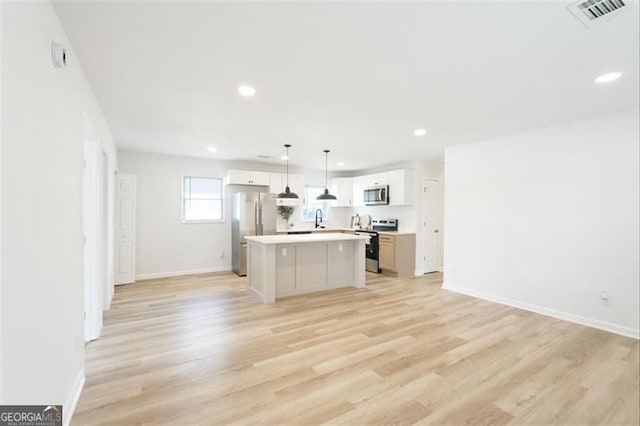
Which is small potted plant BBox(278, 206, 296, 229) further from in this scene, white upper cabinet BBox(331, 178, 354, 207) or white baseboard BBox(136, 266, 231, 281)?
white baseboard BBox(136, 266, 231, 281)

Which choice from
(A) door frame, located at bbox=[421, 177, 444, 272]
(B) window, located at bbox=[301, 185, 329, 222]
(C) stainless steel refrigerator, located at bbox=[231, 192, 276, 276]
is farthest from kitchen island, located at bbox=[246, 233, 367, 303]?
(B) window, located at bbox=[301, 185, 329, 222]

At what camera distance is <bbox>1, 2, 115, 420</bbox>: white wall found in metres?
1.22

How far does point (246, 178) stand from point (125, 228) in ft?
8.21

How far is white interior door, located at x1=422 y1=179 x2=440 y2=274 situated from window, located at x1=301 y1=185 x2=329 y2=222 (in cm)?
277

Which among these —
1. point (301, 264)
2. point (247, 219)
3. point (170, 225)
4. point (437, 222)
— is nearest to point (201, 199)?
point (170, 225)

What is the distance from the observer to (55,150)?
172 centimetres

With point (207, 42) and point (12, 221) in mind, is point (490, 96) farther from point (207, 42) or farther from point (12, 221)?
point (12, 221)

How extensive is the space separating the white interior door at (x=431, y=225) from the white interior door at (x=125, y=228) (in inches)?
235

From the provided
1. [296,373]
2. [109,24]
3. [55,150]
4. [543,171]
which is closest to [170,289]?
[296,373]

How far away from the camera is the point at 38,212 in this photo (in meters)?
1.49

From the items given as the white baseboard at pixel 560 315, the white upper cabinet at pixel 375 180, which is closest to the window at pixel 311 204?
the white upper cabinet at pixel 375 180

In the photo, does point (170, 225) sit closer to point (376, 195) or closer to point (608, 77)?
point (376, 195)

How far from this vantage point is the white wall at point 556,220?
11.5 feet

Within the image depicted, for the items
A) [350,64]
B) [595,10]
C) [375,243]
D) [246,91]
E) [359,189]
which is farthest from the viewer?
[359,189]
